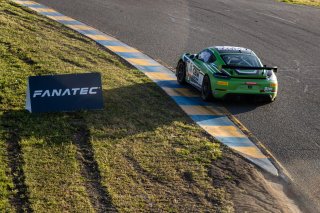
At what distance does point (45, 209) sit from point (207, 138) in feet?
16.7

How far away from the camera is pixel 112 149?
46.0ft

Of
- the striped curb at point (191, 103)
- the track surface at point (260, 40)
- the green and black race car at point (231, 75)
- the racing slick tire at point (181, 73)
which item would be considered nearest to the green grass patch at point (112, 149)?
the striped curb at point (191, 103)

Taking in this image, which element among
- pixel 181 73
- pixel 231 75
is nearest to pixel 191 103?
pixel 231 75

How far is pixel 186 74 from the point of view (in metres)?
20.0

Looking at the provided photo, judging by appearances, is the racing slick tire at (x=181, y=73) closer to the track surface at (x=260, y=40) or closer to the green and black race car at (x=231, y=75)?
the green and black race car at (x=231, y=75)

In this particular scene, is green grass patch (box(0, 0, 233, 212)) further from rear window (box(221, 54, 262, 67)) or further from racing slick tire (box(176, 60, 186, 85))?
rear window (box(221, 54, 262, 67))

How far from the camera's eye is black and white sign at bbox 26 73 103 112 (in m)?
15.6

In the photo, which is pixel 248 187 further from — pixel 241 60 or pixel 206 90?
pixel 241 60

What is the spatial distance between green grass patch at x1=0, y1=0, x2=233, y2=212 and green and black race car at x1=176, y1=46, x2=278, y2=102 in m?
1.17

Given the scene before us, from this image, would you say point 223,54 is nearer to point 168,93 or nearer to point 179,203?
point 168,93

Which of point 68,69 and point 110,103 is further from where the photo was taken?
point 68,69

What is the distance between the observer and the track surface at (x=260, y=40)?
51.6ft

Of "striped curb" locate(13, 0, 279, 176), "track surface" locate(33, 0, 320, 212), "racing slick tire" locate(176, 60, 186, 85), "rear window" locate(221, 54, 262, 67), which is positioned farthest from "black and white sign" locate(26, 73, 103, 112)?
"racing slick tire" locate(176, 60, 186, 85)

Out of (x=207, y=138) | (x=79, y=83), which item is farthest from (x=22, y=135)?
(x=207, y=138)
